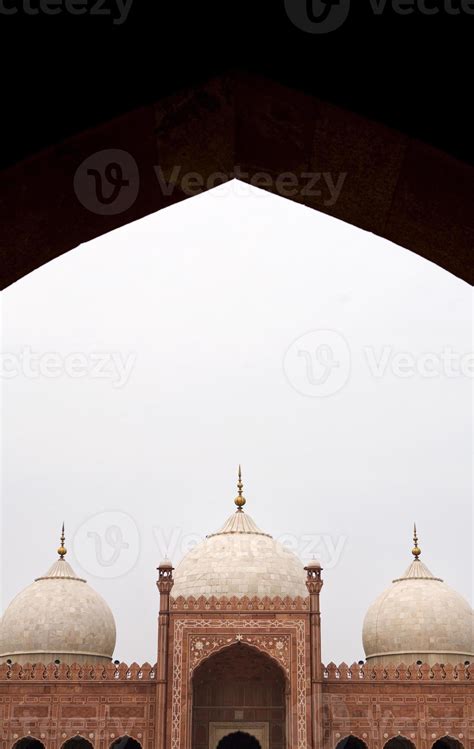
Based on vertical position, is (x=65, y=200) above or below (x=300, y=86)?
below

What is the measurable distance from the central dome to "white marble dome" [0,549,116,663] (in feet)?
8.61

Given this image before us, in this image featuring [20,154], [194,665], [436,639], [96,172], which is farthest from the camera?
[436,639]

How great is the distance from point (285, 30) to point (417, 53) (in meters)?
0.31

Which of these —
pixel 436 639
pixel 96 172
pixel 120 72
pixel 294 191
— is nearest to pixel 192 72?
pixel 120 72

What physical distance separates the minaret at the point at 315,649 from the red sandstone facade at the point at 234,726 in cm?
2

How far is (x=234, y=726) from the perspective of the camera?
57.7 ft

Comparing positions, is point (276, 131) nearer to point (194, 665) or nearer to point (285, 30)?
point (285, 30)

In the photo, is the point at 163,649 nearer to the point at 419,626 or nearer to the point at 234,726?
the point at 234,726

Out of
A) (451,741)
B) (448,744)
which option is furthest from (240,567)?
(448,744)

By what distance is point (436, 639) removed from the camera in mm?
20516

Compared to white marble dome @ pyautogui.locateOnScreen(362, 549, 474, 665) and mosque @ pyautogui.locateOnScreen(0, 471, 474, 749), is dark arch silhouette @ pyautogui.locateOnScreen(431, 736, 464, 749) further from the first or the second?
white marble dome @ pyautogui.locateOnScreen(362, 549, 474, 665)

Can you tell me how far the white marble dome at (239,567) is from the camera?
61.3 ft

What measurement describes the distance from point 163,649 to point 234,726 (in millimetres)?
2281

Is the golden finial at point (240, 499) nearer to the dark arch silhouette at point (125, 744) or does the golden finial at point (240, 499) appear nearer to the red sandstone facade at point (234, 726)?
the red sandstone facade at point (234, 726)
